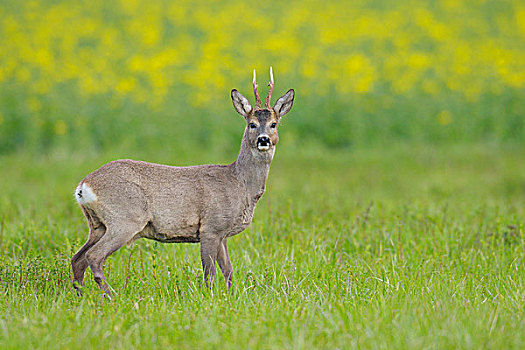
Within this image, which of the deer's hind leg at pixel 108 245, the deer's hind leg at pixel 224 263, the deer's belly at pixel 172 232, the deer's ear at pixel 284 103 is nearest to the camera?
the deer's hind leg at pixel 108 245

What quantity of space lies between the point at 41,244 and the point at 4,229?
51 cm

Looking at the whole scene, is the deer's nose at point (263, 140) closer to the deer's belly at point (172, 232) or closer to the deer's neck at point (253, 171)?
the deer's neck at point (253, 171)

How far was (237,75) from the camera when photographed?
15398 mm

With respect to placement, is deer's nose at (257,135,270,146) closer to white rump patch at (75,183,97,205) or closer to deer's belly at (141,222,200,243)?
deer's belly at (141,222,200,243)

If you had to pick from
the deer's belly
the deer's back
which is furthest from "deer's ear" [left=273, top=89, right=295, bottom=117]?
the deer's belly

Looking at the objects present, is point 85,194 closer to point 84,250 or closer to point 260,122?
point 84,250

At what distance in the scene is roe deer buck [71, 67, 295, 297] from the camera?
16.3 feet

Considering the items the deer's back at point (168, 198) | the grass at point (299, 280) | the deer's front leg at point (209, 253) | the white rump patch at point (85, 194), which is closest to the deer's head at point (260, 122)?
the deer's back at point (168, 198)

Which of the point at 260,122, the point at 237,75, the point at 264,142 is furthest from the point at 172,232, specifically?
the point at 237,75

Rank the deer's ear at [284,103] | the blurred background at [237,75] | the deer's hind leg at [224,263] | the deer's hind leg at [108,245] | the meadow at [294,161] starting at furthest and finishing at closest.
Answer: the blurred background at [237,75] → the deer's ear at [284,103] → the deer's hind leg at [224,263] → the deer's hind leg at [108,245] → the meadow at [294,161]

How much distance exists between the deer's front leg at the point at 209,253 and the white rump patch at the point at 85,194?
0.81m

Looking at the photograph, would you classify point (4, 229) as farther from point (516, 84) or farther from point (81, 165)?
point (516, 84)

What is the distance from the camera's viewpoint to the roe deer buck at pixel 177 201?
196 inches

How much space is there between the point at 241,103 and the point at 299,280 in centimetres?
138
